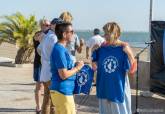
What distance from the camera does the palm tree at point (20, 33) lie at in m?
20.6

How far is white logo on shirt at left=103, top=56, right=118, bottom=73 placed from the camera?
662 cm

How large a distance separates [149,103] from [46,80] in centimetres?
349

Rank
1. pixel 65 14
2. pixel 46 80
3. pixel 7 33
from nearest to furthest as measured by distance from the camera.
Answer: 1. pixel 65 14
2. pixel 46 80
3. pixel 7 33

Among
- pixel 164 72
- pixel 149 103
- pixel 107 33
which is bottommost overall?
pixel 149 103

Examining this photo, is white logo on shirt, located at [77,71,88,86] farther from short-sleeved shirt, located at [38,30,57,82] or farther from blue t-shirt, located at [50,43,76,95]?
short-sleeved shirt, located at [38,30,57,82]

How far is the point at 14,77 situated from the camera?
16.2 metres

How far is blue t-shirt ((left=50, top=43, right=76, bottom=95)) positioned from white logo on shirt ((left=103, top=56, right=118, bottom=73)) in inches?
20.7

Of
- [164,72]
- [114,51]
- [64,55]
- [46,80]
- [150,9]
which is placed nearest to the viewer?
[64,55]

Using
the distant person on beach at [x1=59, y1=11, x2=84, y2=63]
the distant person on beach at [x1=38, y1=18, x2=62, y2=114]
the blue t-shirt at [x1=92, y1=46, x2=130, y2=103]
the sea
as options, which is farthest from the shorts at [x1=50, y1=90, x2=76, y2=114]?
the sea

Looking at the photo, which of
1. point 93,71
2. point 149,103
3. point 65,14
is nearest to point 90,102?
point 149,103

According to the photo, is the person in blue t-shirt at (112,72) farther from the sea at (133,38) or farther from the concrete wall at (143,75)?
the concrete wall at (143,75)

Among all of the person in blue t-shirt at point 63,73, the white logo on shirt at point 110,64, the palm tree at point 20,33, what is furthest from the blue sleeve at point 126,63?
the palm tree at point 20,33

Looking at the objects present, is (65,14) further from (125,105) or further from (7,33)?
(7,33)

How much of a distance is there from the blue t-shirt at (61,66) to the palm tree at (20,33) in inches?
558
